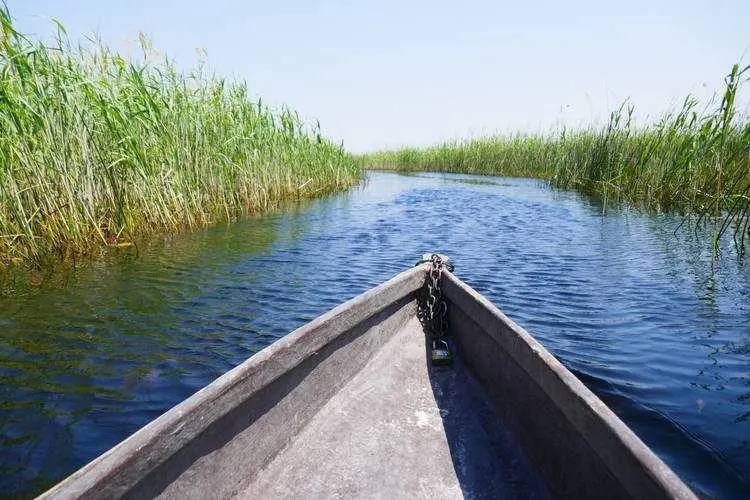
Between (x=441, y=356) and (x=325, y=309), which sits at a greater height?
(x=441, y=356)

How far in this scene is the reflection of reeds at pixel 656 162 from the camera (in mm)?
5703

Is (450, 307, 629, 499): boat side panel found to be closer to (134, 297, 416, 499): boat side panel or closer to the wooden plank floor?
the wooden plank floor

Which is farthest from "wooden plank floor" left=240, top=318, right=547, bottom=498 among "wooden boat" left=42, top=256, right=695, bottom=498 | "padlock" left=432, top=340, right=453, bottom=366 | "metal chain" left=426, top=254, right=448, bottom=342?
"metal chain" left=426, top=254, right=448, bottom=342

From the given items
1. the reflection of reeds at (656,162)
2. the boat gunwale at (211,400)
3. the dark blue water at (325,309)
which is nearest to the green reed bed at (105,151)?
the dark blue water at (325,309)

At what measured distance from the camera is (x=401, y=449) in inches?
86.1

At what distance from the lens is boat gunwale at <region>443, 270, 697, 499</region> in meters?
1.15

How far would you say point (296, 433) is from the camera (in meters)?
2.23

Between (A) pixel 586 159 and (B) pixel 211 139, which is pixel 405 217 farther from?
(A) pixel 586 159

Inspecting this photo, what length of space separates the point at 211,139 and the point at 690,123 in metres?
9.19

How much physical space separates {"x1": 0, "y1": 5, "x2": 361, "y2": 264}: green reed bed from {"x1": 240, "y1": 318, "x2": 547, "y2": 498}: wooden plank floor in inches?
179

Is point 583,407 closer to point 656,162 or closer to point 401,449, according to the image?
point 401,449

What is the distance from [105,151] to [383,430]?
5619 millimetres

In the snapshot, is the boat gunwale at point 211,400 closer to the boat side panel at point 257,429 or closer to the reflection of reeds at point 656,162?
the boat side panel at point 257,429

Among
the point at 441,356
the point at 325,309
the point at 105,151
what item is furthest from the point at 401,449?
the point at 105,151
